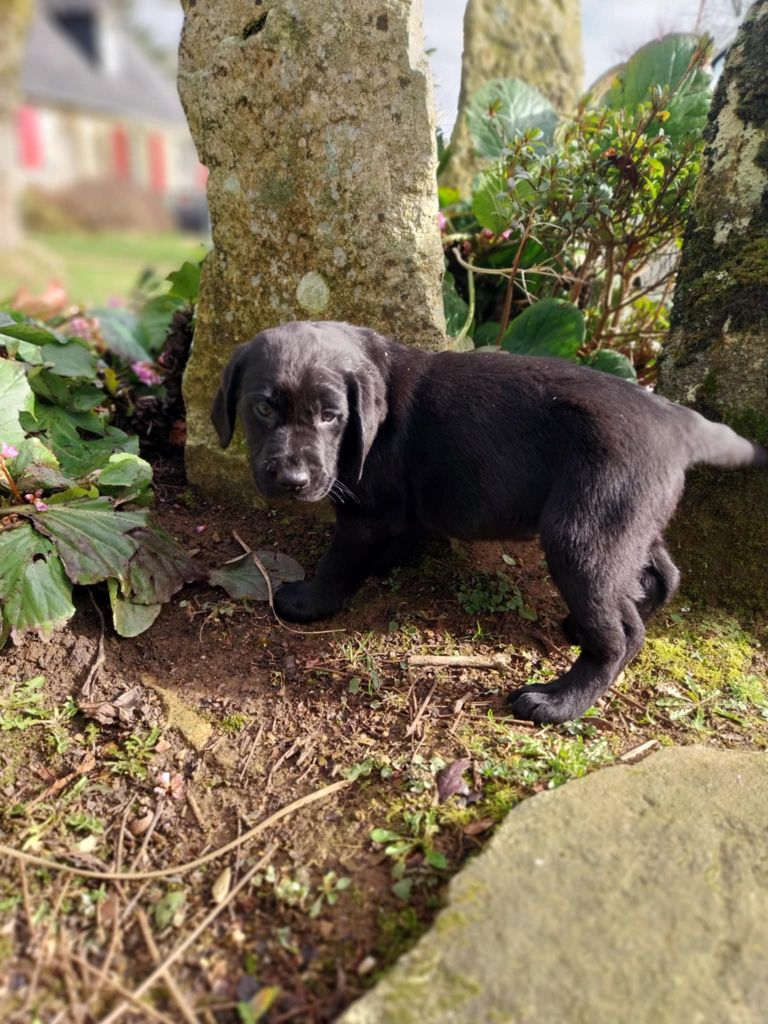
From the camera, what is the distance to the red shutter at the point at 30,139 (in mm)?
38531

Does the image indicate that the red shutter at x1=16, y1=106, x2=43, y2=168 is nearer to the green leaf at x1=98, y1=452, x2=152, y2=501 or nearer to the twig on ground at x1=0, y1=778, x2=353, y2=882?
the green leaf at x1=98, y1=452, x2=152, y2=501

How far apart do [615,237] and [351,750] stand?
299 cm

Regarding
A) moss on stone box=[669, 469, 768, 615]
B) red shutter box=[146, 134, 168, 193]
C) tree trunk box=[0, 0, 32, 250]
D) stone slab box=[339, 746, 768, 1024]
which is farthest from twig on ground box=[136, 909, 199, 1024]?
red shutter box=[146, 134, 168, 193]

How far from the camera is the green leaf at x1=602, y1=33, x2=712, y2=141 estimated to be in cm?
393

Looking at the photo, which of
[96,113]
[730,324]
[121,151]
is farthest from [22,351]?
[121,151]

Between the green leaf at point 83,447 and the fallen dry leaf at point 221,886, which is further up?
the green leaf at point 83,447

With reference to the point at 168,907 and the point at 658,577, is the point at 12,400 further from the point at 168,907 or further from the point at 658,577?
the point at 658,577

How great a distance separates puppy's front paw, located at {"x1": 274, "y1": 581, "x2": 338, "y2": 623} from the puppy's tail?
5.27 feet

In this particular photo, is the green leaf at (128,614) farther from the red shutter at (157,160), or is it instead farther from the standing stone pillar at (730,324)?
the red shutter at (157,160)

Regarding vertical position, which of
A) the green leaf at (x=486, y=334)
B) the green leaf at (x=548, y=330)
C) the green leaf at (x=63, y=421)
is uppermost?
the green leaf at (x=548, y=330)

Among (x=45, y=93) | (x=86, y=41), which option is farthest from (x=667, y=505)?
(x=86, y=41)

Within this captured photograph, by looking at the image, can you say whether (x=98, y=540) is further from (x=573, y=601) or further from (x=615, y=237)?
(x=615, y=237)

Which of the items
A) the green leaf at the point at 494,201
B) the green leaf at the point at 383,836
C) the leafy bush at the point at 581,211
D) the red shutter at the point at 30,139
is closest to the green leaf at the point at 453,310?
the leafy bush at the point at 581,211

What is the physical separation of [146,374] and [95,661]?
2124mm
